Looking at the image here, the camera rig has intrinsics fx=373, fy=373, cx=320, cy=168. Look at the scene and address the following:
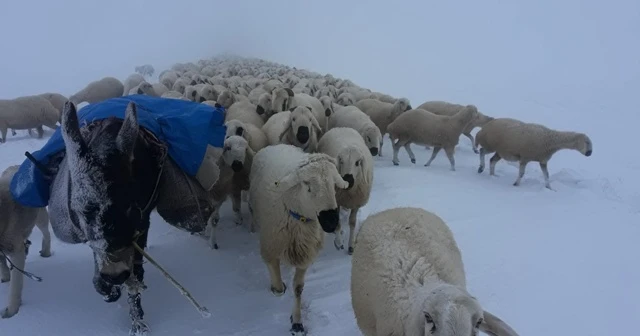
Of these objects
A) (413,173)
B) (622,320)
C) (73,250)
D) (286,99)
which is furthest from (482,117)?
(73,250)

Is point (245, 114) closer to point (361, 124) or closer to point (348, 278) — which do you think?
point (361, 124)

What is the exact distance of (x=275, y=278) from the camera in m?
4.42

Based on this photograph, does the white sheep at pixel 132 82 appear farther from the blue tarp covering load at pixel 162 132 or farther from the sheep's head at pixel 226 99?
the blue tarp covering load at pixel 162 132

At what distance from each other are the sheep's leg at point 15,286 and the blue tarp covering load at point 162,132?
86cm

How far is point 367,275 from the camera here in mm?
3207

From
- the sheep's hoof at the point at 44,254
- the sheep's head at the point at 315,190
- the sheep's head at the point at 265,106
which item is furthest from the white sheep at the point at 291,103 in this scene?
the sheep's hoof at the point at 44,254

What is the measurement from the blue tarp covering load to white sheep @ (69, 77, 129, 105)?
11676 millimetres

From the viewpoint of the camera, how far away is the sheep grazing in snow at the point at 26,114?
38.4ft

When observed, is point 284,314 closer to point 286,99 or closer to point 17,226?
point 17,226

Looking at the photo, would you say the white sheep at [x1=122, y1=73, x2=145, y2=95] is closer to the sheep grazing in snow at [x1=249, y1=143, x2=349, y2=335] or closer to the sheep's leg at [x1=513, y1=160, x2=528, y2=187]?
the sheep grazing in snow at [x1=249, y1=143, x2=349, y2=335]

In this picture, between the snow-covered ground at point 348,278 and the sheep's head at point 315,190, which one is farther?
the snow-covered ground at point 348,278

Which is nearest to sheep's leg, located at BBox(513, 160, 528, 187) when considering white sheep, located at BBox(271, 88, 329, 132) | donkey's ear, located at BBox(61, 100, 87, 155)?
A: white sheep, located at BBox(271, 88, 329, 132)

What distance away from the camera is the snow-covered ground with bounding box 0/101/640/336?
4.13 m

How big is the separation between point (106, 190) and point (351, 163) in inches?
137
